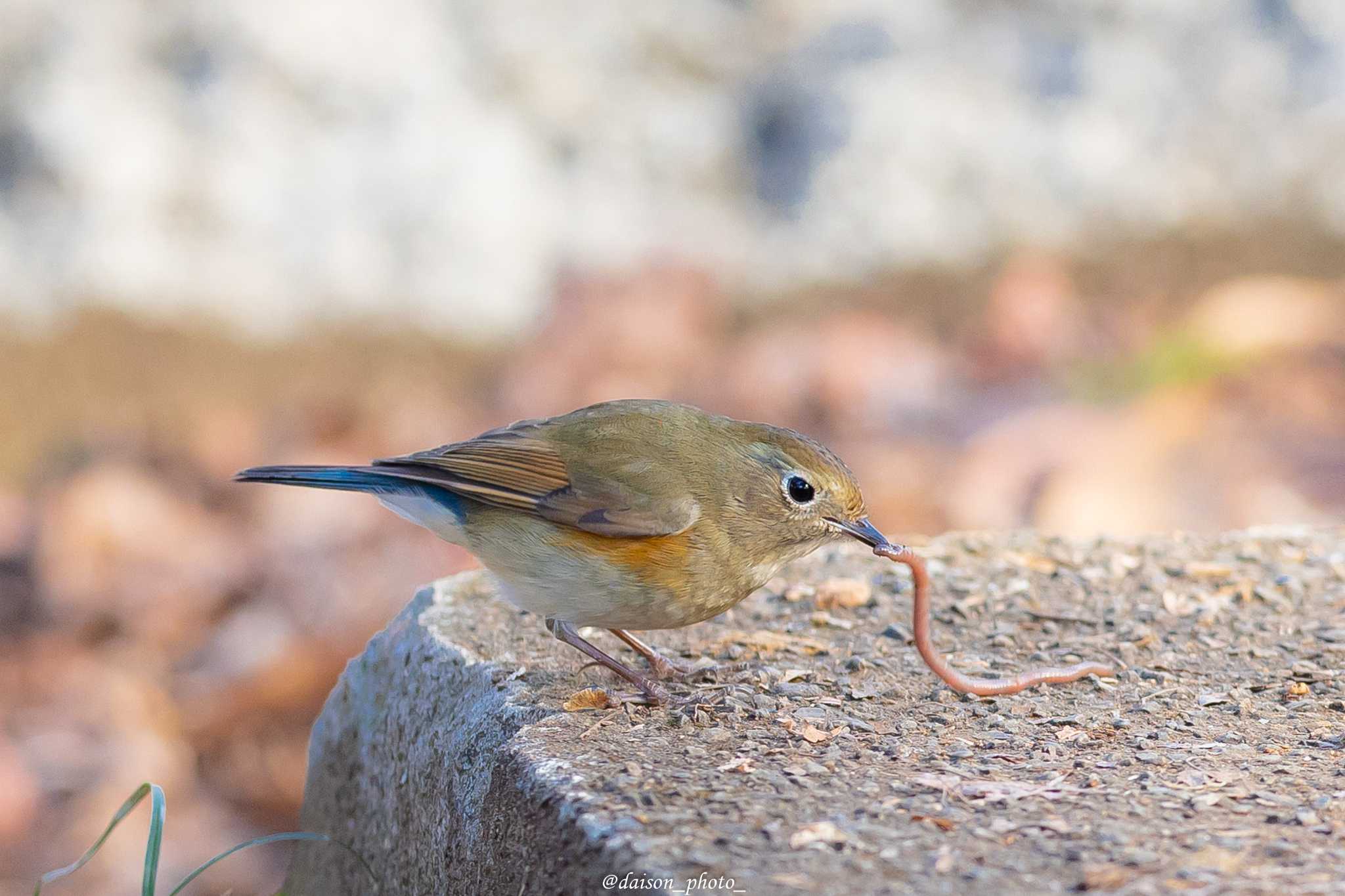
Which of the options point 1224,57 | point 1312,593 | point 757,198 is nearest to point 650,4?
point 757,198

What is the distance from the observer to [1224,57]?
7.94 m

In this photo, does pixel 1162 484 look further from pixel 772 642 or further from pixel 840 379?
pixel 772 642

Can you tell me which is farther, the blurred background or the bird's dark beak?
the blurred background

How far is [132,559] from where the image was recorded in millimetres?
5422

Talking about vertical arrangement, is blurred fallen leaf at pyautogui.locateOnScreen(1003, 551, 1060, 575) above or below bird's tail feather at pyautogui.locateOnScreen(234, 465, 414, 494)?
above

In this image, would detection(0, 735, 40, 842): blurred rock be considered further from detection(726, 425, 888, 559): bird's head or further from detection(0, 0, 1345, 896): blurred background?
detection(726, 425, 888, 559): bird's head

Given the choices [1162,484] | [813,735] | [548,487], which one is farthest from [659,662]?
[1162,484]

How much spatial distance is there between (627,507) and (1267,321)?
4.60 m

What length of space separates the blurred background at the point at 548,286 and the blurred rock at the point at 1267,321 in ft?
0.07

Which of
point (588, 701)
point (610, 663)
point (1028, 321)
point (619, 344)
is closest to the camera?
point (588, 701)

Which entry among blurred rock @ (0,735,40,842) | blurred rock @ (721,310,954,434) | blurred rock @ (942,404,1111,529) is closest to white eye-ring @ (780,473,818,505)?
blurred rock @ (942,404,1111,529)

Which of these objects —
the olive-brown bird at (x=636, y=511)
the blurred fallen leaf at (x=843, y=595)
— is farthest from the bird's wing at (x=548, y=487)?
the blurred fallen leaf at (x=843, y=595)

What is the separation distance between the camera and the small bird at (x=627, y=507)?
116 inches

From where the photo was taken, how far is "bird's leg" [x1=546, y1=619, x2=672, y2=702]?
2828 mm
